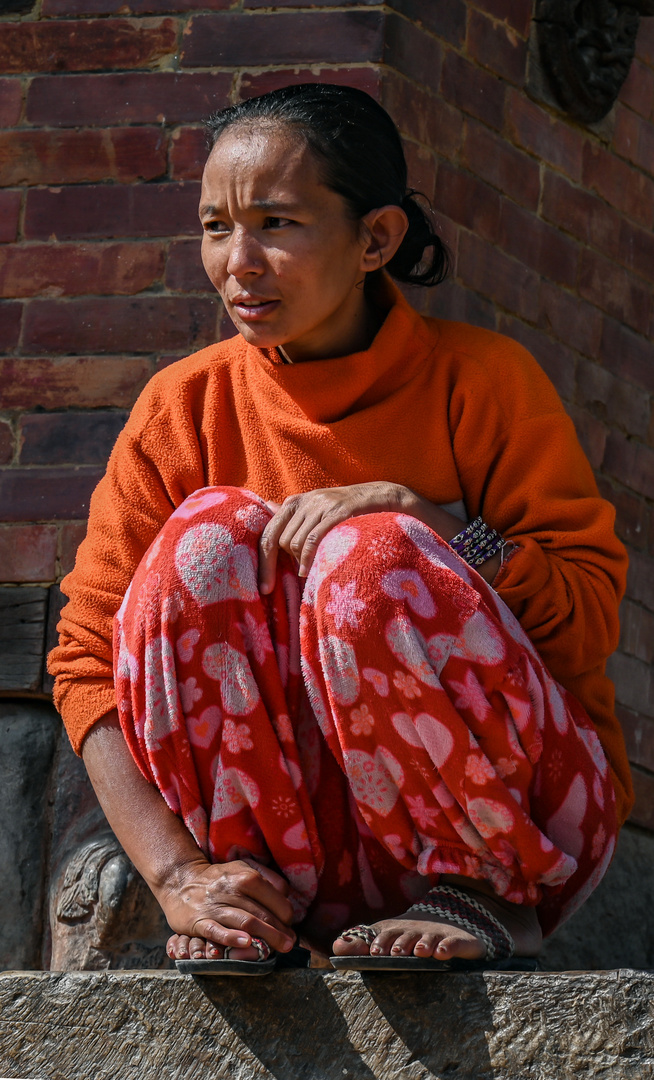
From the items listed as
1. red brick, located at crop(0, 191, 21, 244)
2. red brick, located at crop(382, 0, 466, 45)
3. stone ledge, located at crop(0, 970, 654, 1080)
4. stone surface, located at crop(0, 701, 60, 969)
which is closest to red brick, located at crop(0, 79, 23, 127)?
red brick, located at crop(0, 191, 21, 244)

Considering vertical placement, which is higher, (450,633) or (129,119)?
(129,119)

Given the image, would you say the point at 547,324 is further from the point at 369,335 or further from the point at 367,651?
the point at 367,651

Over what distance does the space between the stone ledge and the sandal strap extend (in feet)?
0.27

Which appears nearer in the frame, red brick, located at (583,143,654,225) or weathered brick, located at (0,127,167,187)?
weathered brick, located at (0,127,167,187)

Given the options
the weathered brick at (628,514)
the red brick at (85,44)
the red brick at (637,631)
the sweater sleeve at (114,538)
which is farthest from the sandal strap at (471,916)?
the red brick at (85,44)

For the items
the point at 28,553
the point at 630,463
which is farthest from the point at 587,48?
the point at 28,553

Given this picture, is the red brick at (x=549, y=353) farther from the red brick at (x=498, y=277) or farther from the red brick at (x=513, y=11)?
the red brick at (x=513, y=11)

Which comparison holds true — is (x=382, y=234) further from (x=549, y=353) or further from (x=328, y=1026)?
(x=328, y=1026)

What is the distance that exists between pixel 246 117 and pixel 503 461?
26.4 inches

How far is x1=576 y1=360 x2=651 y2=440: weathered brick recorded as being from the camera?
2.93 metres

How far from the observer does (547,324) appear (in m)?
2.88

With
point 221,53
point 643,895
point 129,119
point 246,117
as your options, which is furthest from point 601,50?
point 643,895

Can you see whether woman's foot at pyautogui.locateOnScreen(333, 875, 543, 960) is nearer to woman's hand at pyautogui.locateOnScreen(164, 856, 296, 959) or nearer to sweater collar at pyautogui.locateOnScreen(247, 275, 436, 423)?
woman's hand at pyautogui.locateOnScreen(164, 856, 296, 959)

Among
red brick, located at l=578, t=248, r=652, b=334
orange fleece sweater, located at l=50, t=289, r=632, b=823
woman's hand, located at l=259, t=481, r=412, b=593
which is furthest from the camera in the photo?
red brick, located at l=578, t=248, r=652, b=334
